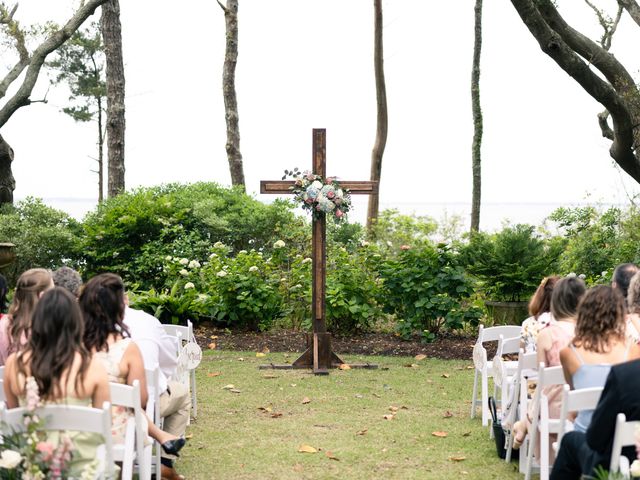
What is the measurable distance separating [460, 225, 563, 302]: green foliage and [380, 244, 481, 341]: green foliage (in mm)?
284

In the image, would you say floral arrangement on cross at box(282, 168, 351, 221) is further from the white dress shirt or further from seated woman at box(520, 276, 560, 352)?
the white dress shirt

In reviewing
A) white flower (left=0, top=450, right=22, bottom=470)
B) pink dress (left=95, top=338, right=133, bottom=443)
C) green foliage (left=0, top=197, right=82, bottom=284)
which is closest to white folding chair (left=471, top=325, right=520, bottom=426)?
pink dress (left=95, top=338, right=133, bottom=443)

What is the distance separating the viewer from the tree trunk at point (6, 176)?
17.8 m

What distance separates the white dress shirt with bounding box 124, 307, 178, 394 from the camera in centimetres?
603

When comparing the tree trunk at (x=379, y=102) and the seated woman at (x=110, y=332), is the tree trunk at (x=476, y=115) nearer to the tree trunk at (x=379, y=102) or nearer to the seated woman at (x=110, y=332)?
the tree trunk at (x=379, y=102)

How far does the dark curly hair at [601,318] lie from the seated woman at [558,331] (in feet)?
2.28

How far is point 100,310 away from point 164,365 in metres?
1.19

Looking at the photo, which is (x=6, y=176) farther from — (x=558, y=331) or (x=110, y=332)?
(x=558, y=331)

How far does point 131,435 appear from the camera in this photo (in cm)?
474

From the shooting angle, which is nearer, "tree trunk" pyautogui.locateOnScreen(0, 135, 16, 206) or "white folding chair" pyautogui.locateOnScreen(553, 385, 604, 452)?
"white folding chair" pyautogui.locateOnScreen(553, 385, 604, 452)

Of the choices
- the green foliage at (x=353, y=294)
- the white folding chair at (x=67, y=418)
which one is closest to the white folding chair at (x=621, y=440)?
the white folding chair at (x=67, y=418)

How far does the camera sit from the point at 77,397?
4332mm

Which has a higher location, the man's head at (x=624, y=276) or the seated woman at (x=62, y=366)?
the man's head at (x=624, y=276)

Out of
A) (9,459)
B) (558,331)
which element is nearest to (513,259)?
(558,331)
